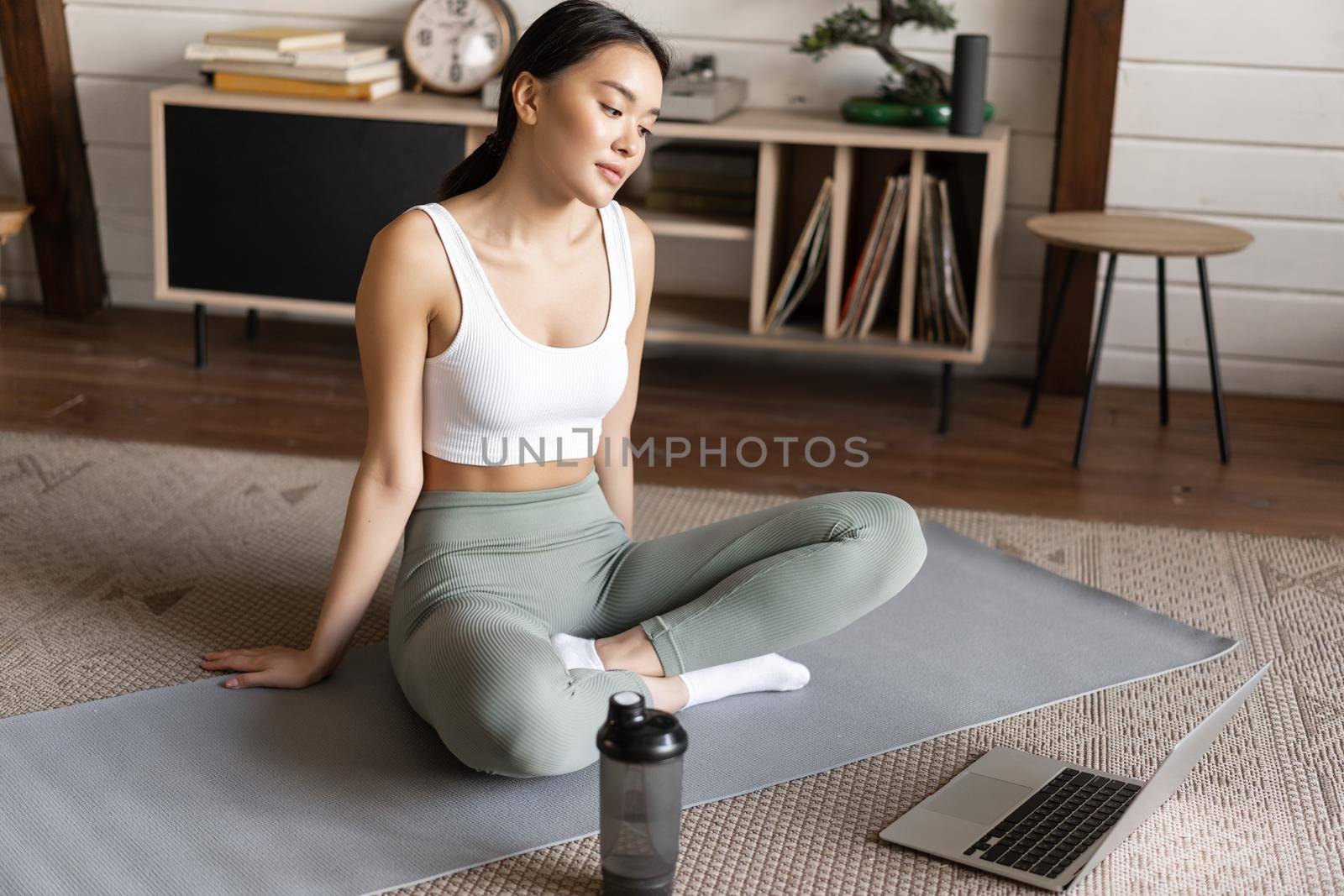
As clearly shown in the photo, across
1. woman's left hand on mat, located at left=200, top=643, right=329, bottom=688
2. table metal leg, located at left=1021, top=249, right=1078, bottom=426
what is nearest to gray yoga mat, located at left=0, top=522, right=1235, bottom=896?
woman's left hand on mat, located at left=200, top=643, right=329, bottom=688

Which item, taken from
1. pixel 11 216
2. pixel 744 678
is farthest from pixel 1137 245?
pixel 11 216

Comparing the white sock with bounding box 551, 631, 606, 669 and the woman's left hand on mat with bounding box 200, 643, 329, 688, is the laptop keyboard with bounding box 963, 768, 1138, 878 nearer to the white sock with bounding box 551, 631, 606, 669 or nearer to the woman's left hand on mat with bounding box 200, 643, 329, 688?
the white sock with bounding box 551, 631, 606, 669

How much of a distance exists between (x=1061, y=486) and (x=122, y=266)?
2386 mm

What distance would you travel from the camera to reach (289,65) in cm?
283

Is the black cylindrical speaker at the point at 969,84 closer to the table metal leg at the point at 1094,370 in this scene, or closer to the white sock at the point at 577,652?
the table metal leg at the point at 1094,370

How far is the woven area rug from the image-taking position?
4.46 ft

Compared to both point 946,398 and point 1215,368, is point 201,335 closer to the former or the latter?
point 946,398

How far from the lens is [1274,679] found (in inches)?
70.2

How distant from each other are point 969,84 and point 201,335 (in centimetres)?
174

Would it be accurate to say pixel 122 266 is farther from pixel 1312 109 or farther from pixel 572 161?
pixel 1312 109

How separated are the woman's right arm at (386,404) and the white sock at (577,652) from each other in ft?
0.74

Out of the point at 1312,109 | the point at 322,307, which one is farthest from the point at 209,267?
the point at 1312,109

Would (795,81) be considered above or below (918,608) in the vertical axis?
above
